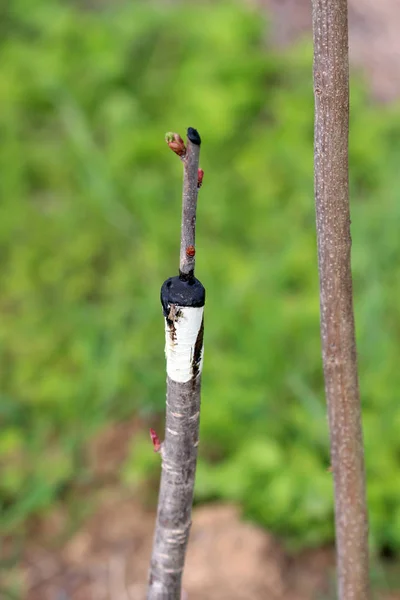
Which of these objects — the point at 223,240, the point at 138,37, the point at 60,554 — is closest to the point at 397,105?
the point at 223,240

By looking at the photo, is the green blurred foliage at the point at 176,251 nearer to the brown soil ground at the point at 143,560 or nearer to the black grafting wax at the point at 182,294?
the brown soil ground at the point at 143,560

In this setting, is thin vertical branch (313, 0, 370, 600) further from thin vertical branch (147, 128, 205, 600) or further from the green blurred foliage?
the green blurred foliage

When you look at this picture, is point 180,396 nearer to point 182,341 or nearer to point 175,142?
point 182,341

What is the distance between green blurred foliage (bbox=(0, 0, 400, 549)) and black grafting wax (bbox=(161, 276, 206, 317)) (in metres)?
1.13

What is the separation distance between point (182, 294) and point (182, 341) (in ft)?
0.22

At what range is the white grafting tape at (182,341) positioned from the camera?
1.02 metres

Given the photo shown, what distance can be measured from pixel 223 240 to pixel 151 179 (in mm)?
476

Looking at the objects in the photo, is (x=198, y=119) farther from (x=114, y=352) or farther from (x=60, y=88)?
(x=114, y=352)

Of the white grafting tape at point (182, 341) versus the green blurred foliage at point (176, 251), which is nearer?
the white grafting tape at point (182, 341)

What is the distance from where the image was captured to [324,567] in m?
2.04

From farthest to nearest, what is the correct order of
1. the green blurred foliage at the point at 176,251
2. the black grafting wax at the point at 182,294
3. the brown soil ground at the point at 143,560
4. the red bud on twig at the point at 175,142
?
the green blurred foliage at the point at 176,251, the brown soil ground at the point at 143,560, the black grafting wax at the point at 182,294, the red bud on twig at the point at 175,142

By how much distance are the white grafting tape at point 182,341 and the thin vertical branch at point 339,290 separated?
0.19 m

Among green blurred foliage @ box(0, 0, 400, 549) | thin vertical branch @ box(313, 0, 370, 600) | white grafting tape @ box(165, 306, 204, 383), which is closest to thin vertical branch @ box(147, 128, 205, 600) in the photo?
white grafting tape @ box(165, 306, 204, 383)

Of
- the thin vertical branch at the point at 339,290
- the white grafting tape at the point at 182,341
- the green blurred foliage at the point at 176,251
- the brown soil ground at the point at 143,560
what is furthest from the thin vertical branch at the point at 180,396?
the green blurred foliage at the point at 176,251
